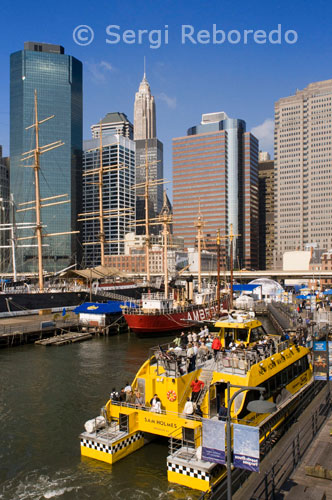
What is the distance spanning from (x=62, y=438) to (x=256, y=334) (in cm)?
1006

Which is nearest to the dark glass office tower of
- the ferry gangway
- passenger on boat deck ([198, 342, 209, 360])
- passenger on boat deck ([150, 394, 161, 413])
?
passenger on boat deck ([198, 342, 209, 360])

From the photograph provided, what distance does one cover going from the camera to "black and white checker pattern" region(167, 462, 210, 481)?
13.4 m

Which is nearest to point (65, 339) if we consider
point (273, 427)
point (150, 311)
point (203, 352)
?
point (150, 311)

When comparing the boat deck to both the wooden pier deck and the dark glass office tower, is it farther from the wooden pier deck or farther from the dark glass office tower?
the dark glass office tower

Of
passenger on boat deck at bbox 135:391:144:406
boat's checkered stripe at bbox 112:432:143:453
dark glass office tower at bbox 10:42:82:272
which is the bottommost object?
boat's checkered stripe at bbox 112:432:143:453

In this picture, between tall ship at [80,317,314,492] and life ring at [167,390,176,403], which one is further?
life ring at [167,390,176,403]

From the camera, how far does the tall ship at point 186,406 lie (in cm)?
1445

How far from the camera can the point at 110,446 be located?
1545 cm

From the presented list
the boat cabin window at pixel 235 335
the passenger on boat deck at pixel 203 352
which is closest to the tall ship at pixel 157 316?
the boat cabin window at pixel 235 335

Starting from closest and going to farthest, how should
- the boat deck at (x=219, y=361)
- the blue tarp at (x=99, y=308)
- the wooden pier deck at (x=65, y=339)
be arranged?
the boat deck at (x=219, y=361) < the wooden pier deck at (x=65, y=339) < the blue tarp at (x=99, y=308)

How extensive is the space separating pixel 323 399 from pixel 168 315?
3075 cm

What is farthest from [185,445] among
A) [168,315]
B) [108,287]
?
[108,287]

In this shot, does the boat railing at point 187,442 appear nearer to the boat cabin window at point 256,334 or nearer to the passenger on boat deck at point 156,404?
the passenger on boat deck at point 156,404

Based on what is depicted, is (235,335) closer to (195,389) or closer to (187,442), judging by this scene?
(195,389)
